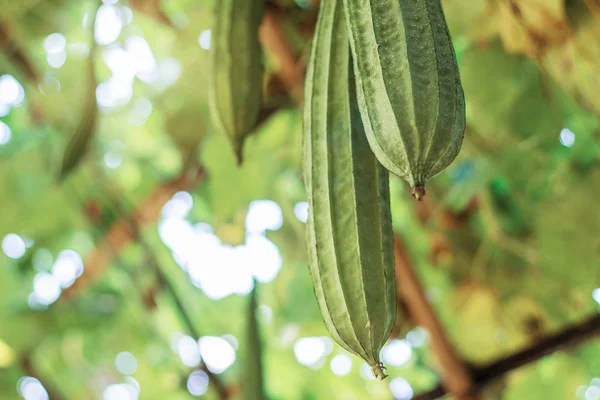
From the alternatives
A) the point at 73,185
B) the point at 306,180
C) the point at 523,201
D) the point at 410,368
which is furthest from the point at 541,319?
the point at 73,185

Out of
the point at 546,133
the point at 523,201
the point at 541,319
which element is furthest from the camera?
the point at 541,319

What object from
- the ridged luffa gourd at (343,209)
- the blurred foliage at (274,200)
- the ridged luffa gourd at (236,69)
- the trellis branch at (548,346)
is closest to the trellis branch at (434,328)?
the trellis branch at (548,346)

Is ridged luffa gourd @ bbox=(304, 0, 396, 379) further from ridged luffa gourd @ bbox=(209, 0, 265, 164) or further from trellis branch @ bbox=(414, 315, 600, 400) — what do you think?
trellis branch @ bbox=(414, 315, 600, 400)

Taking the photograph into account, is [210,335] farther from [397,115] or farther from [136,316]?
[397,115]

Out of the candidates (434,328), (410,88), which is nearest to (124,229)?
(434,328)

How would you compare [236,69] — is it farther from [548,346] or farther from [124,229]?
[124,229]

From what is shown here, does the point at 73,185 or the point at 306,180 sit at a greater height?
the point at 306,180
